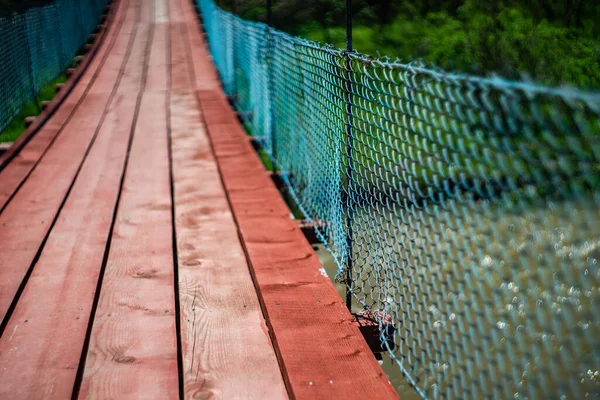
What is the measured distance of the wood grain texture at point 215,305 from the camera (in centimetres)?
185

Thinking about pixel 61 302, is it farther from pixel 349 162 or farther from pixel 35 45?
pixel 35 45

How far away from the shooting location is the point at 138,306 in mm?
2312

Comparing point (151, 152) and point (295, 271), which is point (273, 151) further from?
point (295, 271)

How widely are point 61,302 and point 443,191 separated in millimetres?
1386

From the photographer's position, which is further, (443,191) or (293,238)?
(293,238)

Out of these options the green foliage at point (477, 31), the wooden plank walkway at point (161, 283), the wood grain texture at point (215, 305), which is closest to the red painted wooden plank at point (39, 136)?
the wooden plank walkway at point (161, 283)

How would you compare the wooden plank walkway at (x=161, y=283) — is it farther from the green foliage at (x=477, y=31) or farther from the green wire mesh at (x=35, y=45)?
the green foliage at (x=477, y=31)

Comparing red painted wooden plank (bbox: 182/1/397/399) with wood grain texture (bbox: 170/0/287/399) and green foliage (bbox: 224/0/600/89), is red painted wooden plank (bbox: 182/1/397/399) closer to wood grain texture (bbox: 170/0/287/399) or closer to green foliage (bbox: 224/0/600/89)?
wood grain texture (bbox: 170/0/287/399)

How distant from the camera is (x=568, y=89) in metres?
1.08

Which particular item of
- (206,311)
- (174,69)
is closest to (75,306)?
(206,311)

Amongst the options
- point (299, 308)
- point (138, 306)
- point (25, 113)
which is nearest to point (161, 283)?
point (138, 306)

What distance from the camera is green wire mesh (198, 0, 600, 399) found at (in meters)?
1.36

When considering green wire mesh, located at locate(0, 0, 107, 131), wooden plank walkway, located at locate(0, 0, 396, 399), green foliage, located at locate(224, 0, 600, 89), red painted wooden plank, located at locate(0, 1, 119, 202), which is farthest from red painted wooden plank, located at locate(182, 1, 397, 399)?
green foliage, located at locate(224, 0, 600, 89)

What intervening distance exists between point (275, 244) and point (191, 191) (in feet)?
3.24
